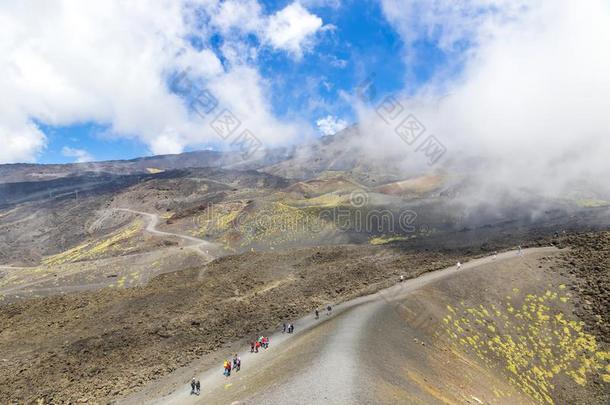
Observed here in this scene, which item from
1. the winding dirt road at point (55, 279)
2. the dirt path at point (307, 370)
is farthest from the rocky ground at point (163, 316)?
the winding dirt road at point (55, 279)

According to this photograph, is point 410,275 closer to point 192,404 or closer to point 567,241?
point 567,241

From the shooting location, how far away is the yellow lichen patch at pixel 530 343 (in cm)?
3709

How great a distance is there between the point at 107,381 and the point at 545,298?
5247cm

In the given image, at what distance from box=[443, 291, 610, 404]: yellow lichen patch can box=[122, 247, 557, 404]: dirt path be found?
824cm

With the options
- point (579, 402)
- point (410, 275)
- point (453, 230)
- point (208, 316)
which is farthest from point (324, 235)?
point (579, 402)

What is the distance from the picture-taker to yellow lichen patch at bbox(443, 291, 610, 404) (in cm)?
3709

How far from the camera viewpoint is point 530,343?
1618 inches

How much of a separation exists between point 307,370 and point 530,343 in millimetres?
29654

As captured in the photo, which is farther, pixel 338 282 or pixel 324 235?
pixel 324 235

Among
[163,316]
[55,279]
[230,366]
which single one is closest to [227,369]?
[230,366]

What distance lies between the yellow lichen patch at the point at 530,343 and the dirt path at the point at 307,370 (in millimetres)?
8245

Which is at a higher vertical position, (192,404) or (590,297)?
(192,404)

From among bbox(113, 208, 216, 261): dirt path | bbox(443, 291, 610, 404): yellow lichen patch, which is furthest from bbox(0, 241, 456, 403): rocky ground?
bbox(113, 208, 216, 261): dirt path

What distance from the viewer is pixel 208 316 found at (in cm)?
4803
